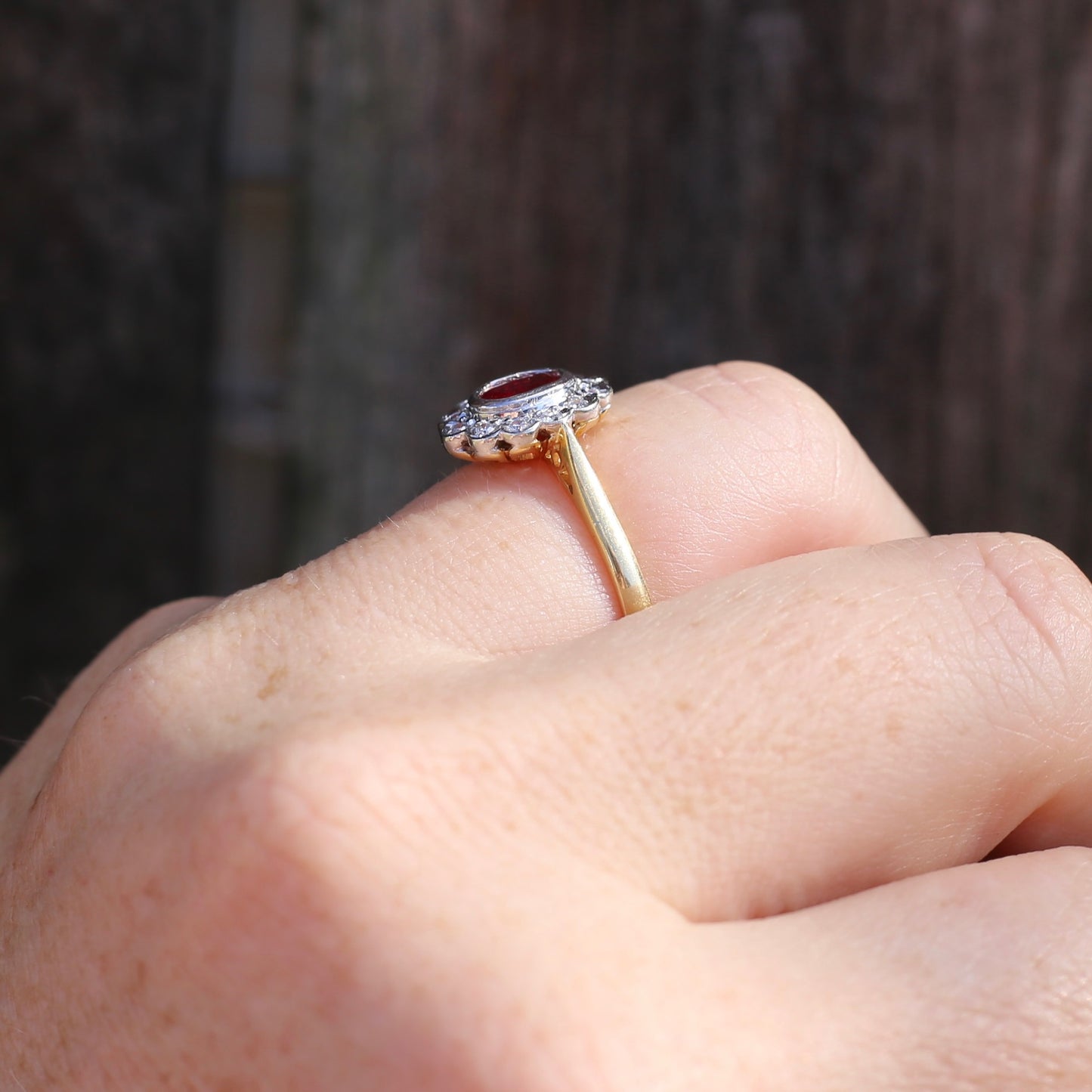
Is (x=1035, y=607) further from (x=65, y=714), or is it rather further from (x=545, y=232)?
(x=545, y=232)

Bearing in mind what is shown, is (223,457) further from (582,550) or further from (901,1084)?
(901,1084)

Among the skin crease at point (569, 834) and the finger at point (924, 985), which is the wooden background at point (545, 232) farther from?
the finger at point (924, 985)

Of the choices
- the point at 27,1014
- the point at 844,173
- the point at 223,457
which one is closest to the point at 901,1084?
the point at 27,1014

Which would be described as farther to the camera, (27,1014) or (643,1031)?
(27,1014)

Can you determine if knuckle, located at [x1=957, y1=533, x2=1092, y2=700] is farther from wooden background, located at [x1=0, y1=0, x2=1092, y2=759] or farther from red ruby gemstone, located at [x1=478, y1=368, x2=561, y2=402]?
wooden background, located at [x1=0, y1=0, x2=1092, y2=759]

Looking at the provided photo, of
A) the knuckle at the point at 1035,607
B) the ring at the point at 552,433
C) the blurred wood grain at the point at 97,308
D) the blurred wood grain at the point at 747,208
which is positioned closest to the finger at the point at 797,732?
the knuckle at the point at 1035,607

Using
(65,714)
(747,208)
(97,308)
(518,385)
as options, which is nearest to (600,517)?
(518,385)
